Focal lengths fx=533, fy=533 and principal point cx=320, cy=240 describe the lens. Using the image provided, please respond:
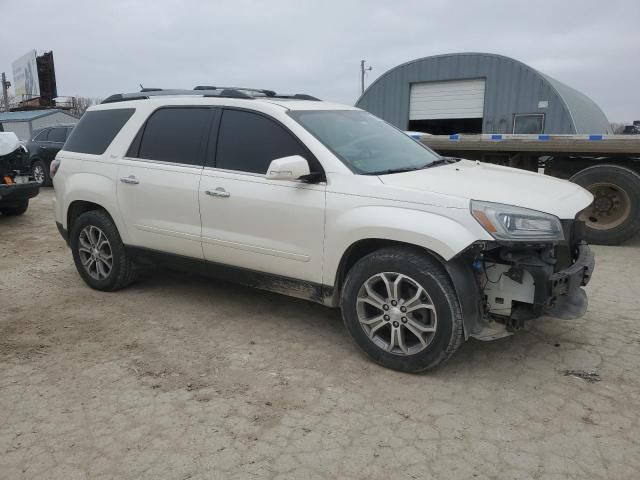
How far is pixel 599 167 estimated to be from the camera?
718 centimetres

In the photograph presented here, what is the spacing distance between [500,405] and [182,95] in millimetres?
3597

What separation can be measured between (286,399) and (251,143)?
192cm

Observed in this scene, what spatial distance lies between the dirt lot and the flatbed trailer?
277 cm

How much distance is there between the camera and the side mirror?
341cm

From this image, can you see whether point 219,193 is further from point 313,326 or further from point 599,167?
point 599,167

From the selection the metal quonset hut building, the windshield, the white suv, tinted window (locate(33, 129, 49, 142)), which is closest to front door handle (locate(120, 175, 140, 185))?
the white suv

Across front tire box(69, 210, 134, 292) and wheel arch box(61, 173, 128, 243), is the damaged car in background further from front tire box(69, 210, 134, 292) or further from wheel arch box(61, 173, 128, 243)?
front tire box(69, 210, 134, 292)

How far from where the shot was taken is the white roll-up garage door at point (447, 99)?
60.7 feet

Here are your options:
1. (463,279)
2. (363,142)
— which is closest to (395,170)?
(363,142)

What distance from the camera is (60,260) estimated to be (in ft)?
21.5

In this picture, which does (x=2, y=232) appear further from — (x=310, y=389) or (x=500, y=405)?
(x=500, y=405)

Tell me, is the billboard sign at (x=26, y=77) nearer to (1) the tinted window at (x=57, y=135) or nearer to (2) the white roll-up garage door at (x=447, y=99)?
(1) the tinted window at (x=57, y=135)

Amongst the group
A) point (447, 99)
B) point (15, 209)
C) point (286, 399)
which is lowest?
point (286, 399)

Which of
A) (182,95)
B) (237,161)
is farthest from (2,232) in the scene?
(237,161)
